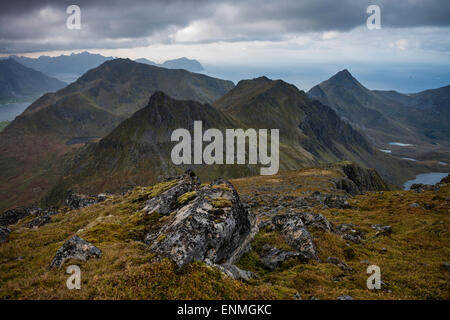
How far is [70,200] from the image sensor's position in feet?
181

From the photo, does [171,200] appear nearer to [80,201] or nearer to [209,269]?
[209,269]

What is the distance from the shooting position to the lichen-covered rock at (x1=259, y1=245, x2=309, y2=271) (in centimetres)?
1992

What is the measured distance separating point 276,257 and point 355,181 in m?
106

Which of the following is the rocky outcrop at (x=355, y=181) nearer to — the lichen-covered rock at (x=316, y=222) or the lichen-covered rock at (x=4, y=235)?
the lichen-covered rock at (x=316, y=222)

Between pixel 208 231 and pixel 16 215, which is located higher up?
pixel 208 231

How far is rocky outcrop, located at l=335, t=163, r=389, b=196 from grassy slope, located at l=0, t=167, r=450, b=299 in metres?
52.2

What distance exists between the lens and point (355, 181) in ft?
364

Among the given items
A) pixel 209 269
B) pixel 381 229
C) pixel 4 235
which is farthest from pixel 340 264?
pixel 4 235

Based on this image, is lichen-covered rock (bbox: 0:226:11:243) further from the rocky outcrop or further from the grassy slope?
the rocky outcrop

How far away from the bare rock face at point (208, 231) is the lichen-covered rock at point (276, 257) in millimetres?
1943
